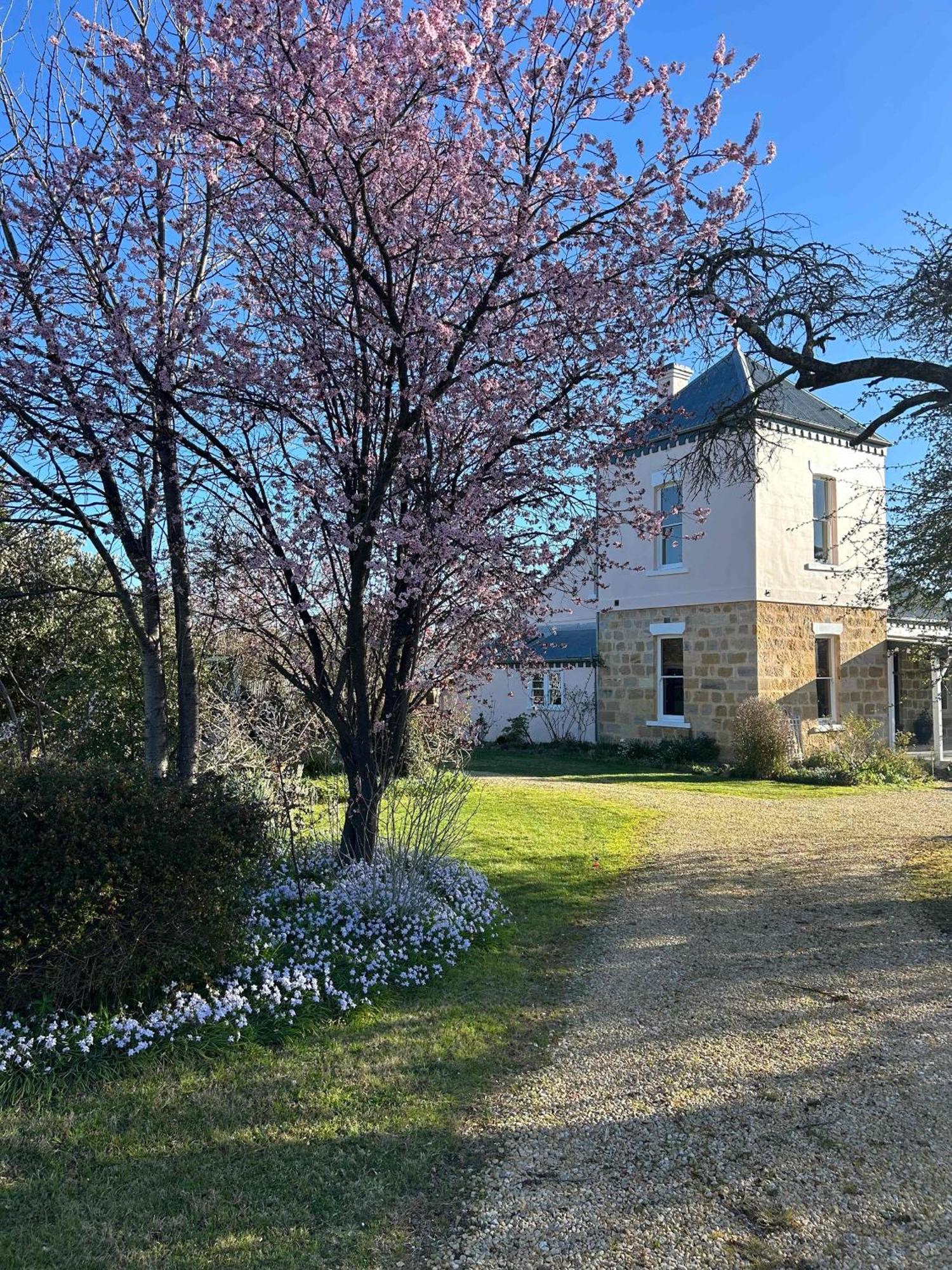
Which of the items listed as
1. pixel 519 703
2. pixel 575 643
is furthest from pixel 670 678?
pixel 519 703

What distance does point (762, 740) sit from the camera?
48.5 feet

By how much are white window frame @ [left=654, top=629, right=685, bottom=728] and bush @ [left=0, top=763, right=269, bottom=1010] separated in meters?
14.0

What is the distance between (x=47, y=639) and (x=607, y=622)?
1210 cm

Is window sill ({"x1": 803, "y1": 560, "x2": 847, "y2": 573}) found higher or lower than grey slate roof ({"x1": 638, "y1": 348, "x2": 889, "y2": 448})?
lower

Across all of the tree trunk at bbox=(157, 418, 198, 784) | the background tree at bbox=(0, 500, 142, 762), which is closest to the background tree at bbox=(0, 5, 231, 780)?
the tree trunk at bbox=(157, 418, 198, 784)

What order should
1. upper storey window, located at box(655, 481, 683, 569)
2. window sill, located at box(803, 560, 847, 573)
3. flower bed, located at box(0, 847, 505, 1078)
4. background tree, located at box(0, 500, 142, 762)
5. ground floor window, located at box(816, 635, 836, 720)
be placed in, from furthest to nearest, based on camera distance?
upper storey window, located at box(655, 481, 683, 569), ground floor window, located at box(816, 635, 836, 720), window sill, located at box(803, 560, 847, 573), background tree, located at box(0, 500, 142, 762), flower bed, located at box(0, 847, 505, 1078)

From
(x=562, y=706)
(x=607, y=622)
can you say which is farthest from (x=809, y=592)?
(x=562, y=706)

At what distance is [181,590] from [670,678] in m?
13.4

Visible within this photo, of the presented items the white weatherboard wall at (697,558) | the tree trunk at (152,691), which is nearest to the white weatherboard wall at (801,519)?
the white weatherboard wall at (697,558)

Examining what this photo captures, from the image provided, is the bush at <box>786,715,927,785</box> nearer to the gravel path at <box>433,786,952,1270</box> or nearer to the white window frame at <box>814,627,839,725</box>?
the white window frame at <box>814,627,839,725</box>

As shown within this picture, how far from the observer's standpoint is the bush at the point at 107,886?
372cm

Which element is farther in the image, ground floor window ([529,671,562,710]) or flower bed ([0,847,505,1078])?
ground floor window ([529,671,562,710])

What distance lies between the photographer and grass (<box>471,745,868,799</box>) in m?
13.1

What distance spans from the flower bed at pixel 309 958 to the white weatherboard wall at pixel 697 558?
9.98 metres
